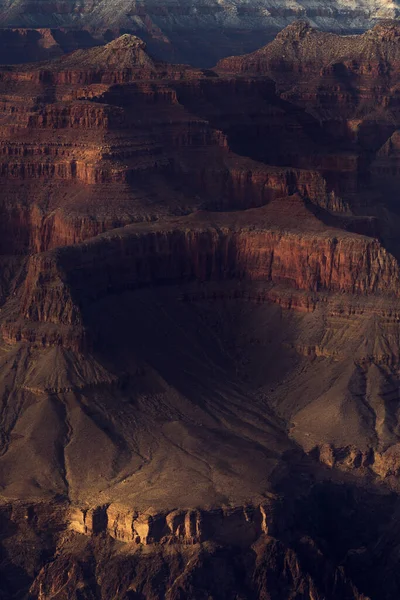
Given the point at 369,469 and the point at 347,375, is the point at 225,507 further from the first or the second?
the point at 347,375

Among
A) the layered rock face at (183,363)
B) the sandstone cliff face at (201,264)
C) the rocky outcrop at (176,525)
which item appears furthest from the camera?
the sandstone cliff face at (201,264)

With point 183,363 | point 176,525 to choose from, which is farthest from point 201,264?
point 176,525

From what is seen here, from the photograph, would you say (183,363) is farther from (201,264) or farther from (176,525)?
(176,525)

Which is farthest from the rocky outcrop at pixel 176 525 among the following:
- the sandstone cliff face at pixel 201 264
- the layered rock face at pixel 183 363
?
the sandstone cliff face at pixel 201 264

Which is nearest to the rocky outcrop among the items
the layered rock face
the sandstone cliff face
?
the layered rock face

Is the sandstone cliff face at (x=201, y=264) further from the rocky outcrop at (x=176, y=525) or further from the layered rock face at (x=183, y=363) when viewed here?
the rocky outcrop at (x=176, y=525)

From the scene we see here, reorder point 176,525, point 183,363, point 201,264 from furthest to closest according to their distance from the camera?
point 201,264 < point 183,363 < point 176,525

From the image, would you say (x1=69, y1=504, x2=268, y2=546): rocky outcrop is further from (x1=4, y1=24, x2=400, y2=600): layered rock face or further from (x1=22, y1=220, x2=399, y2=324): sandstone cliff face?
(x1=22, y1=220, x2=399, y2=324): sandstone cliff face

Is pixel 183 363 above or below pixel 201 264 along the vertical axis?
below
